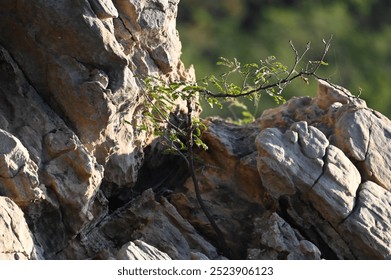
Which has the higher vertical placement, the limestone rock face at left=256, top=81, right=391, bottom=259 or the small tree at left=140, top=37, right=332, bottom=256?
the small tree at left=140, top=37, right=332, bottom=256

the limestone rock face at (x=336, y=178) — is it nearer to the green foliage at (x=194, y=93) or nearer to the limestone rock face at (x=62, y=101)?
the green foliage at (x=194, y=93)

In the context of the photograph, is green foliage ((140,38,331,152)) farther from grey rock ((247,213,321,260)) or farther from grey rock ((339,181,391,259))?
grey rock ((339,181,391,259))

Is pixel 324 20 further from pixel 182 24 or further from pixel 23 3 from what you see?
pixel 23 3

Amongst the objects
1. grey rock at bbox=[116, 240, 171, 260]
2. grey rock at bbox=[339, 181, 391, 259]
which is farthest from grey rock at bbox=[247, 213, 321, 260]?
grey rock at bbox=[116, 240, 171, 260]

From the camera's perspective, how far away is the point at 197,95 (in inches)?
329

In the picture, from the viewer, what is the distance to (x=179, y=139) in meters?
8.26

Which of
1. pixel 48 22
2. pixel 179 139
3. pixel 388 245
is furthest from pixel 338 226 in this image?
pixel 48 22

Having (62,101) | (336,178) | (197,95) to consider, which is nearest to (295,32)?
(197,95)

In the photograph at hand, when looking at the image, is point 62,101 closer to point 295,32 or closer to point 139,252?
point 139,252

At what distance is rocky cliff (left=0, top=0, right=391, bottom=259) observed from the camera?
23.1 ft

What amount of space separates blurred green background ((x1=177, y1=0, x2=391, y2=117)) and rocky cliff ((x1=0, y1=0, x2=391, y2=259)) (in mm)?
27618

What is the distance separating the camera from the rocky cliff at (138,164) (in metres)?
7.05

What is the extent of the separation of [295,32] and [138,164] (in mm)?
36736

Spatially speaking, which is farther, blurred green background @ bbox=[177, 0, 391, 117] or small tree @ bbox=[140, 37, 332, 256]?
blurred green background @ bbox=[177, 0, 391, 117]
